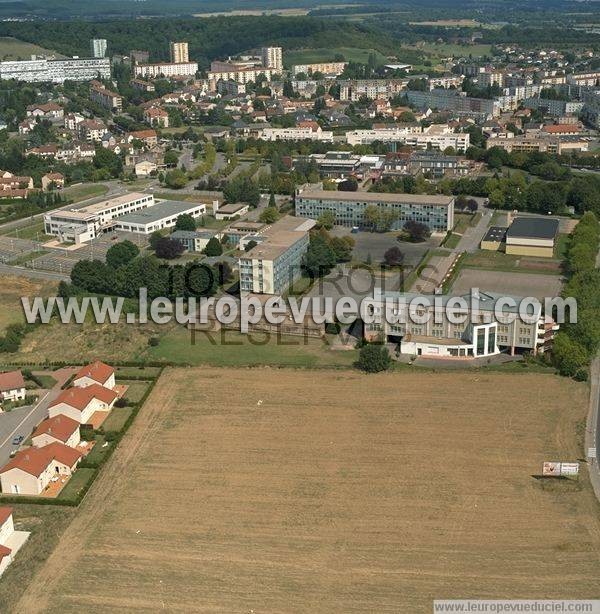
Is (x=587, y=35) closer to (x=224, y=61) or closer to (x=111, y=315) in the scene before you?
(x=224, y=61)

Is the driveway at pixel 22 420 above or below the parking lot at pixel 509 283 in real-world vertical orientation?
below

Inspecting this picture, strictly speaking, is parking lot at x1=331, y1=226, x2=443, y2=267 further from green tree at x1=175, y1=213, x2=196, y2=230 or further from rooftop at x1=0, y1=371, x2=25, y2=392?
rooftop at x1=0, y1=371, x2=25, y2=392

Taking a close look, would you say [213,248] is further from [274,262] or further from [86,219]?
[86,219]

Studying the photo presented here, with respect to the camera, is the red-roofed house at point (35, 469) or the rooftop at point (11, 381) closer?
the red-roofed house at point (35, 469)

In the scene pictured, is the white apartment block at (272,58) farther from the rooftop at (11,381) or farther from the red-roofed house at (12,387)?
the red-roofed house at (12,387)

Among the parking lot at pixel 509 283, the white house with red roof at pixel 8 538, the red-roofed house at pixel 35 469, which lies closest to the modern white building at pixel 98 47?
the parking lot at pixel 509 283

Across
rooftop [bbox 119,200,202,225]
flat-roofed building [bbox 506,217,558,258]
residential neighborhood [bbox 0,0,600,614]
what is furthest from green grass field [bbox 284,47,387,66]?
flat-roofed building [bbox 506,217,558,258]

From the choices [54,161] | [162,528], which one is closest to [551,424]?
[162,528]
